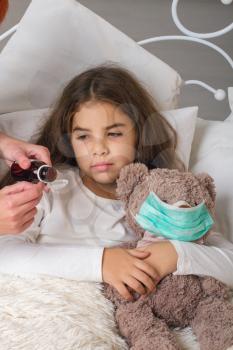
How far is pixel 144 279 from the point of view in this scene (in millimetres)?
926

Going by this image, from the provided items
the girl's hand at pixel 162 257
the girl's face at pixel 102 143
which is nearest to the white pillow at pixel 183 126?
the girl's face at pixel 102 143

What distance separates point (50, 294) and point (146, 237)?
0.74ft

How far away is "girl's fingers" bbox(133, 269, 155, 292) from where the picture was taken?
927 millimetres

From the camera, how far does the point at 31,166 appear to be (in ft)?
3.04

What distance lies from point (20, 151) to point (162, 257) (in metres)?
0.34

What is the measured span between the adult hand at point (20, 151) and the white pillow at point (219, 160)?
0.41 m

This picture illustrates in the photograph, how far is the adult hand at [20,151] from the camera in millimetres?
990

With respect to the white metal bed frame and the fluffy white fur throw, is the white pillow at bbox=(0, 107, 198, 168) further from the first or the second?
the fluffy white fur throw

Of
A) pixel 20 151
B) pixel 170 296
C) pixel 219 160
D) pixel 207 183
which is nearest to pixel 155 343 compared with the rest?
pixel 170 296

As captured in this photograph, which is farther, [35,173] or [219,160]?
[219,160]

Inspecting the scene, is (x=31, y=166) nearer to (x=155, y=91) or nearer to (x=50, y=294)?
(x=50, y=294)

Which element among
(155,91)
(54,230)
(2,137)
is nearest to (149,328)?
(54,230)

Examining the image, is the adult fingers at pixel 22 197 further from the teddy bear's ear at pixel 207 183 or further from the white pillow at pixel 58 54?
the white pillow at pixel 58 54

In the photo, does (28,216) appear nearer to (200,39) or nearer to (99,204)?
(99,204)
